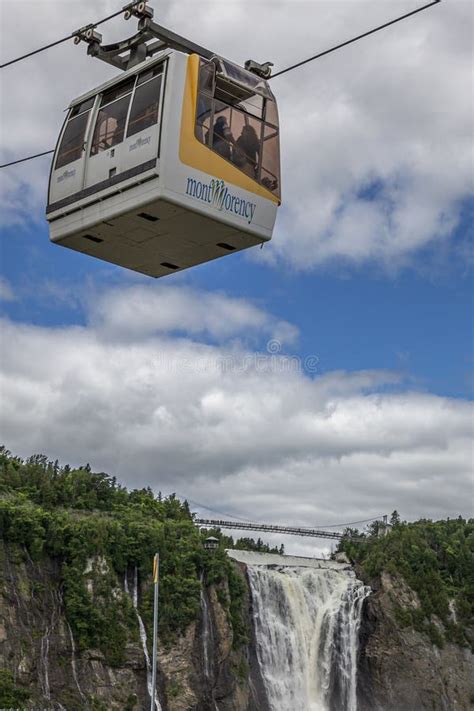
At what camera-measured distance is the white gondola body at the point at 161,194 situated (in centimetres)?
2555

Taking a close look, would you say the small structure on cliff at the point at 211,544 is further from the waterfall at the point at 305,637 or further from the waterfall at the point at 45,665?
the waterfall at the point at 45,665

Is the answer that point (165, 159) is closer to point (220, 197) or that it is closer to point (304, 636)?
point (220, 197)

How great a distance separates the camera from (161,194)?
81.8ft

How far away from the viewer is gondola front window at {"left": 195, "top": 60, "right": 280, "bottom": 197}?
86.8 ft

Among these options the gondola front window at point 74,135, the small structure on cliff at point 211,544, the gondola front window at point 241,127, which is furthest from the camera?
the small structure on cliff at point 211,544

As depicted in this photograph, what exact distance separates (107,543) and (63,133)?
4613 centimetres

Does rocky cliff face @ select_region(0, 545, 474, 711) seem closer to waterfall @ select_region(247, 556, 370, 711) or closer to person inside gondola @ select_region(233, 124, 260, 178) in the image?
waterfall @ select_region(247, 556, 370, 711)

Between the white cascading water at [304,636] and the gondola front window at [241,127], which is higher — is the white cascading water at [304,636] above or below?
below

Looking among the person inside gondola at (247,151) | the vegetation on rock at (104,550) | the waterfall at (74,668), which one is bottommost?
the waterfall at (74,668)

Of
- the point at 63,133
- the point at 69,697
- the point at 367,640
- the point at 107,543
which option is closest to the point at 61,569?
the point at 107,543

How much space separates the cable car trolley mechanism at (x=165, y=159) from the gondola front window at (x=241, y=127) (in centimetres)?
3

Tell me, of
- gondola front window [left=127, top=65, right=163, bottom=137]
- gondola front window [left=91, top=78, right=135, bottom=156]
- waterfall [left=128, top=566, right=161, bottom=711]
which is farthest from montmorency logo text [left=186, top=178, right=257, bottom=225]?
waterfall [left=128, top=566, right=161, bottom=711]

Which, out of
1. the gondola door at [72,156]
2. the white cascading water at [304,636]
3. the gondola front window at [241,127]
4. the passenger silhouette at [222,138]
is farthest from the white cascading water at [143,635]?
the passenger silhouette at [222,138]

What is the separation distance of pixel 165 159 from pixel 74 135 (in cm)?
460
